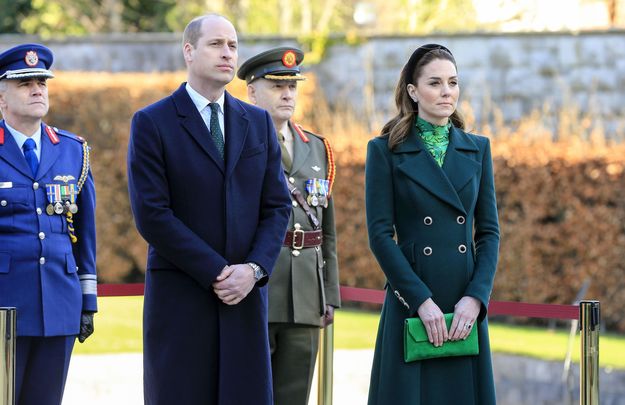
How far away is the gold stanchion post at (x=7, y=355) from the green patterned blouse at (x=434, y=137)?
1800 mm

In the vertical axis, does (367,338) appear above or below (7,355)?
below

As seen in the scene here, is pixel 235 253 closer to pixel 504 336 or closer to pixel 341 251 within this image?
pixel 504 336

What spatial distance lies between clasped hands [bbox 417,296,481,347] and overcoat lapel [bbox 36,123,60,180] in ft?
5.65

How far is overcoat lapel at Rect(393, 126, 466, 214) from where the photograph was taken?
5.17 meters

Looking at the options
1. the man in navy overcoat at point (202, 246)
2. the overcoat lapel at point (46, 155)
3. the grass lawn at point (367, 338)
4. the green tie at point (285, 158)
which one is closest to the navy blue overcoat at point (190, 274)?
the man in navy overcoat at point (202, 246)

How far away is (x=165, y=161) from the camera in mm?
4922

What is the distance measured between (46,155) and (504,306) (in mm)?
2356

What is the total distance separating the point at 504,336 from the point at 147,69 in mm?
7303

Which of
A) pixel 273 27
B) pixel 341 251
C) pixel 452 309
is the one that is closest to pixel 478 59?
pixel 341 251

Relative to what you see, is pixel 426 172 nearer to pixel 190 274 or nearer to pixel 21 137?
pixel 190 274

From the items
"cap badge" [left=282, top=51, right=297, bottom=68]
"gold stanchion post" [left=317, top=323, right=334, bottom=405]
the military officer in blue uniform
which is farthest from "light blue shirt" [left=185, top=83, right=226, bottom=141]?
"gold stanchion post" [left=317, top=323, right=334, bottom=405]

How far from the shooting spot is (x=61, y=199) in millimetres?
5488

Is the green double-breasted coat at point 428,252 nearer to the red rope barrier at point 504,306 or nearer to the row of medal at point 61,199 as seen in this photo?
the red rope barrier at point 504,306

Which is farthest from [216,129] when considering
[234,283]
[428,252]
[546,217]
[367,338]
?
[546,217]
